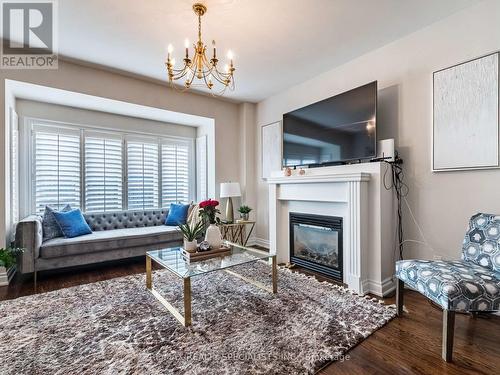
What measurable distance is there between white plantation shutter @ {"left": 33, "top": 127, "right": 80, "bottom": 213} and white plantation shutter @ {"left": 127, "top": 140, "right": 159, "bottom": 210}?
769 millimetres

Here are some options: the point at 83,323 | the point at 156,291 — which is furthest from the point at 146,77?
the point at 83,323

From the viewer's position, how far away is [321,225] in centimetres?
315

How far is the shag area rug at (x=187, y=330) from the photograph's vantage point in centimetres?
154

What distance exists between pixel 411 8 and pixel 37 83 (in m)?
4.14

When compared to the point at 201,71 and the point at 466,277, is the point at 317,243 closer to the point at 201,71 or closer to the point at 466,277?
the point at 466,277

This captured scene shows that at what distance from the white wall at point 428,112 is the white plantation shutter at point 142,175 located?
3602 millimetres

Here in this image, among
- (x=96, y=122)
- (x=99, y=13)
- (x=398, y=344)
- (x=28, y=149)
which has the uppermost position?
(x=99, y=13)

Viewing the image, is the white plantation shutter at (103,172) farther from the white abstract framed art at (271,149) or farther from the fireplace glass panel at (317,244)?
the fireplace glass panel at (317,244)

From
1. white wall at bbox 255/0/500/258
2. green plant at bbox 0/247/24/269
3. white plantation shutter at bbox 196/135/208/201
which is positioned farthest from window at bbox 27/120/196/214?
white wall at bbox 255/0/500/258

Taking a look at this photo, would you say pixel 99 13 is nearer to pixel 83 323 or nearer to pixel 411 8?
pixel 83 323

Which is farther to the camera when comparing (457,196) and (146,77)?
(146,77)

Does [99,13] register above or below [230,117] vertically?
above

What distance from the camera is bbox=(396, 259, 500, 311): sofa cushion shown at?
1.52 m

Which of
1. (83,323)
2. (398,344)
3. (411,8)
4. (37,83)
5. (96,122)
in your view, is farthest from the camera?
(96,122)
